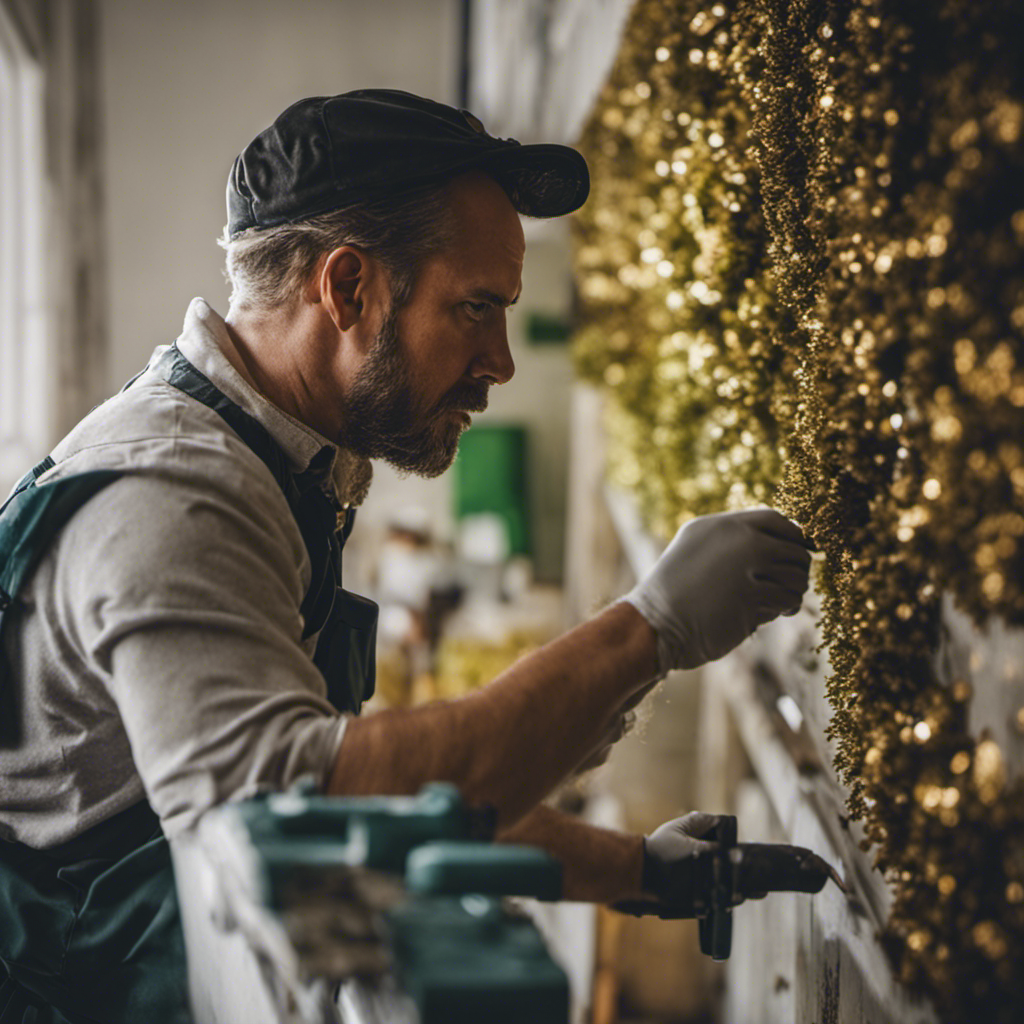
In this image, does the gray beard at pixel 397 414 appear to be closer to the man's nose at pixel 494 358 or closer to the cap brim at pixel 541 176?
the man's nose at pixel 494 358

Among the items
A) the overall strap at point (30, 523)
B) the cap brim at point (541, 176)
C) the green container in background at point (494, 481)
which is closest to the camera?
the overall strap at point (30, 523)

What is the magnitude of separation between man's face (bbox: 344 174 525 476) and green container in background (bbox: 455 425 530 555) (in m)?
6.75

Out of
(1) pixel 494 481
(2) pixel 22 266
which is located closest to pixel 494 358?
(2) pixel 22 266

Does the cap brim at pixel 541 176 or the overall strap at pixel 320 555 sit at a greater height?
the cap brim at pixel 541 176

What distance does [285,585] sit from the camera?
108cm

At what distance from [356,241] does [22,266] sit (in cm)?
660

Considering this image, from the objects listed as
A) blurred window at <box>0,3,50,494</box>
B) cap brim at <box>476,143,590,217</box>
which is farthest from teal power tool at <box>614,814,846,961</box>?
blurred window at <box>0,3,50,494</box>

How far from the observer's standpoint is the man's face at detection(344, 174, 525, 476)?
4.12ft

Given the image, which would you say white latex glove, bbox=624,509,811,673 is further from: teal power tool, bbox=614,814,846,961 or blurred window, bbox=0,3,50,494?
blurred window, bbox=0,3,50,494

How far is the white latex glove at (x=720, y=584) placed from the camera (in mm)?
1159

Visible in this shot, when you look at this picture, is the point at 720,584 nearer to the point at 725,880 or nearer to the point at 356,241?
the point at 725,880

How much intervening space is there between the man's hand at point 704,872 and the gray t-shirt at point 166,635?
0.51 meters

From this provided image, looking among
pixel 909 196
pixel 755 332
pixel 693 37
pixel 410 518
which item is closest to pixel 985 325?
pixel 909 196

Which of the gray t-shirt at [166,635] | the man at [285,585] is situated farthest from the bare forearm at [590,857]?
the gray t-shirt at [166,635]
